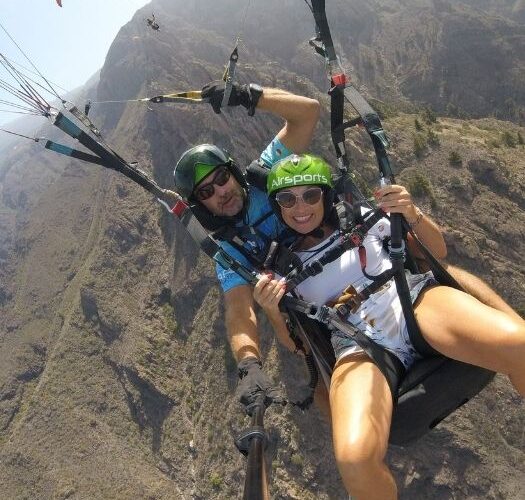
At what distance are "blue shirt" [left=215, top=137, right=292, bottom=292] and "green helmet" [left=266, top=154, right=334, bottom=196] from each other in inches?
23.7

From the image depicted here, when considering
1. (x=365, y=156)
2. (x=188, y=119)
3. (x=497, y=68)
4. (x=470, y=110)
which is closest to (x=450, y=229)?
(x=365, y=156)

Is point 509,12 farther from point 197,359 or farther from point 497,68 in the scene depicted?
point 197,359

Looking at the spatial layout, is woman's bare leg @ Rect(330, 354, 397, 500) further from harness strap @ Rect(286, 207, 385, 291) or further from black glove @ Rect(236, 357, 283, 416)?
harness strap @ Rect(286, 207, 385, 291)

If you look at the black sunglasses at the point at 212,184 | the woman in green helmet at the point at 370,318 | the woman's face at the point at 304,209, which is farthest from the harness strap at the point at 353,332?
the black sunglasses at the point at 212,184

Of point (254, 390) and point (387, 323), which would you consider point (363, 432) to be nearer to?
point (254, 390)

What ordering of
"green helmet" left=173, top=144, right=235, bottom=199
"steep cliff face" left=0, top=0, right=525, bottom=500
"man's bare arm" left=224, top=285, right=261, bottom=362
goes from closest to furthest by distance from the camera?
"man's bare arm" left=224, top=285, right=261, bottom=362
"green helmet" left=173, top=144, right=235, bottom=199
"steep cliff face" left=0, top=0, right=525, bottom=500

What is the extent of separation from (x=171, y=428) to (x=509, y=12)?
431 ft

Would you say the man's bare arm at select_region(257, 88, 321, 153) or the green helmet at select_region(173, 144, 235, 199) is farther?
the man's bare arm at select_region(257, 88, 321, 153)

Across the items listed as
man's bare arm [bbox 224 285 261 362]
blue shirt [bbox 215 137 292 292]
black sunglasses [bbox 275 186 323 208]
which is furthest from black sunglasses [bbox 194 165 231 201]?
man's bare arm [bbox 224 285 261 362]

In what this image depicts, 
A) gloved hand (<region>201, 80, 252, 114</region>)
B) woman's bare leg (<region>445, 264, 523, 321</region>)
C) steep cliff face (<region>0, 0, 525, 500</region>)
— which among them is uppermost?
gloved hand (<region>201, 80, 252, 114</region>)

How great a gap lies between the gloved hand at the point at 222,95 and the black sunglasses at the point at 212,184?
0.80 m

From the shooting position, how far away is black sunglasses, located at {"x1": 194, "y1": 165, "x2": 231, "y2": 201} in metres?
5.64

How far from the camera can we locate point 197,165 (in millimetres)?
5602

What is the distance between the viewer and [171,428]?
29.7 metres
